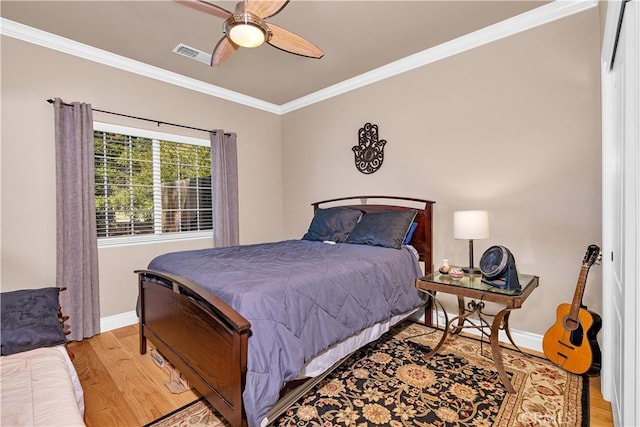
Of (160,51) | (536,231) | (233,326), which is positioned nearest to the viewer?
(233,326)

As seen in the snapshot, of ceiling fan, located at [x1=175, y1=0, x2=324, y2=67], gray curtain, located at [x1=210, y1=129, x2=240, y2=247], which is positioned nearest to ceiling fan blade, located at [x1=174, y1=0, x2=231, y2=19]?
ceiling fan, located at [x1=175, y1=0, x2=324, y2=67]

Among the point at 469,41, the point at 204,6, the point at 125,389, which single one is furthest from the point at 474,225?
the point at 125,389

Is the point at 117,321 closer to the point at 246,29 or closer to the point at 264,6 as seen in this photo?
the point at 246,29

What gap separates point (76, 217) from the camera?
286cm

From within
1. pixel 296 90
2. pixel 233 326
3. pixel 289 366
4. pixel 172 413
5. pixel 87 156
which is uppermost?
pixel 296 90

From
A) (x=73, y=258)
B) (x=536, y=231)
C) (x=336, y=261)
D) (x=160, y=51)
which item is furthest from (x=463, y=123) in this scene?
(x=73, y=258)

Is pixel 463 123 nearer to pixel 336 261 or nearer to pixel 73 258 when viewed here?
pixel 336 261

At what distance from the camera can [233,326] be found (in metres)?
1.49

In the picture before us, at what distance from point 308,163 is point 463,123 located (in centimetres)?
213

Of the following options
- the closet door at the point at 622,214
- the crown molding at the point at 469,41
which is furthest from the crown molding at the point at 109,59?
the closet door at the point at 622,214

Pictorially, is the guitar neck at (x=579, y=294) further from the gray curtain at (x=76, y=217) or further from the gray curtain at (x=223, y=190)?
the gray curtain at (x=76, y=217)

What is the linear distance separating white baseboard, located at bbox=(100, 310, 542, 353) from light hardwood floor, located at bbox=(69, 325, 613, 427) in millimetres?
345

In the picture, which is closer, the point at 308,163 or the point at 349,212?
the point at 349,212

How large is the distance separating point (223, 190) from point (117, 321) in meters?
1.78
